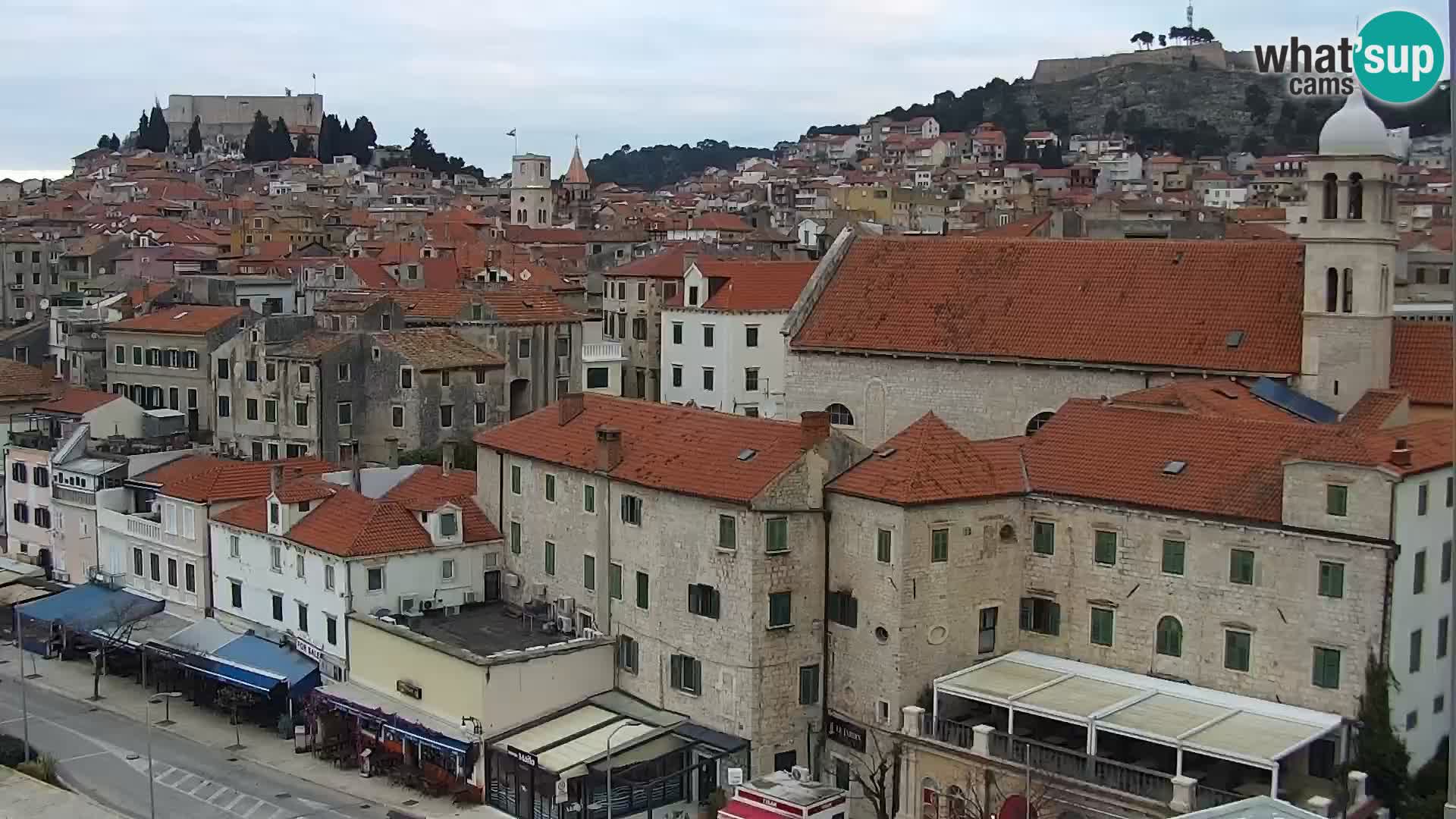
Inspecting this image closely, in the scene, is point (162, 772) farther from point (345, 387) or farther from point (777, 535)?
point (345, 387)

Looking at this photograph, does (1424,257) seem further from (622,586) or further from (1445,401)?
(622,586)

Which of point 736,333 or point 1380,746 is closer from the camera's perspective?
point 1380,746

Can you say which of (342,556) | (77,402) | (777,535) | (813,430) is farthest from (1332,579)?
(77,402)

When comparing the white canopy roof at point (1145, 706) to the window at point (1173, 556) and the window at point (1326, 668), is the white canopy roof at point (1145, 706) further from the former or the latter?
the window at point (1173, 556)

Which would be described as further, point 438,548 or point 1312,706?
point 438,548

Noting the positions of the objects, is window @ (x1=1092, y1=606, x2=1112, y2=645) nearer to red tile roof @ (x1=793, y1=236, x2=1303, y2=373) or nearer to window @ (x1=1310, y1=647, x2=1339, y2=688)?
window @ (x1=1310, y1=647, x2=1339, y2=688)

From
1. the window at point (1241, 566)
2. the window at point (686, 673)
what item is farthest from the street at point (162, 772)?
the window at point (1241, 566)

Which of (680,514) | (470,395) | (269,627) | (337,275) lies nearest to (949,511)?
(680,514)
